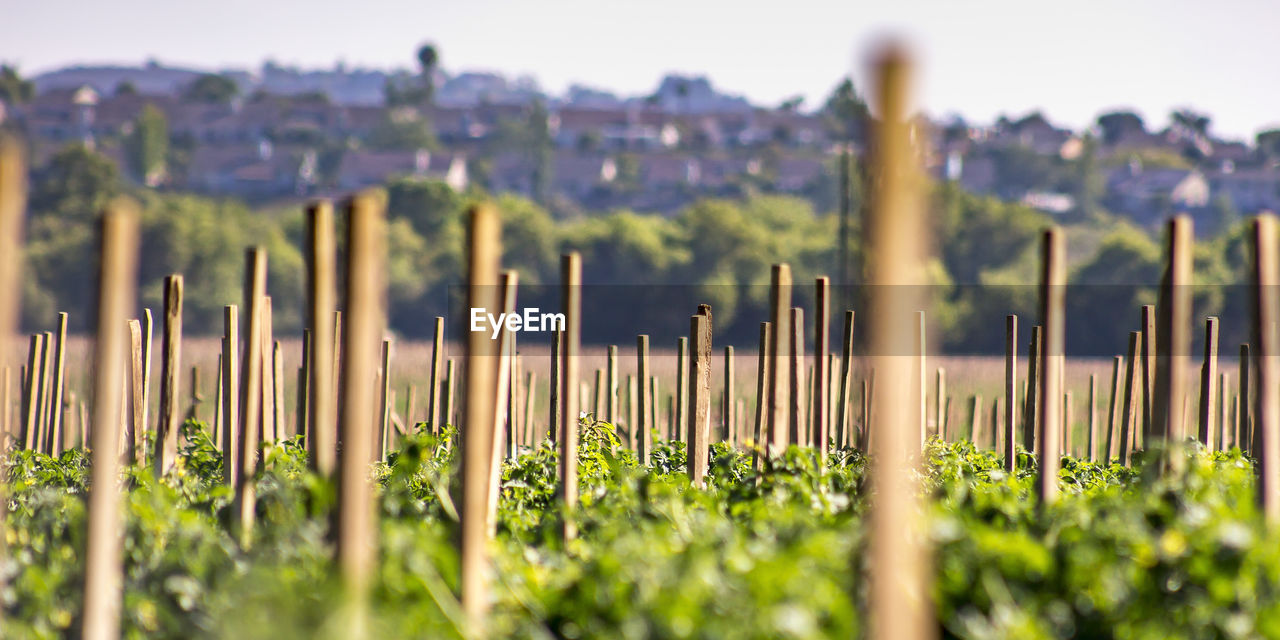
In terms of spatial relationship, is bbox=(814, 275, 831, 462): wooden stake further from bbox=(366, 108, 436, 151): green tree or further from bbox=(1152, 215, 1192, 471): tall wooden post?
bbox=(366, 108, 436, 151): green tree

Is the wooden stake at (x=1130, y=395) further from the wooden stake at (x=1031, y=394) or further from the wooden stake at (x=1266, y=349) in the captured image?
the wooden stake at (x=1266, y=349)

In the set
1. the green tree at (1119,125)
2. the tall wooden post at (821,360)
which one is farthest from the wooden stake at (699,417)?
the green tree at (1119,125)

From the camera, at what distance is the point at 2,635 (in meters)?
4.27

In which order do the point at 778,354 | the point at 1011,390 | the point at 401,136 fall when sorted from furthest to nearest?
the point at 401,136
the point at 1011,390
the point at 778,354

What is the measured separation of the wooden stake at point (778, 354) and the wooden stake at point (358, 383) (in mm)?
2988

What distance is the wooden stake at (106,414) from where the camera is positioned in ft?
14.0

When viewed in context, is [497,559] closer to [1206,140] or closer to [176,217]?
[176,217]

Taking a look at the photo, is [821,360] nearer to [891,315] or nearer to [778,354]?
[778,354]

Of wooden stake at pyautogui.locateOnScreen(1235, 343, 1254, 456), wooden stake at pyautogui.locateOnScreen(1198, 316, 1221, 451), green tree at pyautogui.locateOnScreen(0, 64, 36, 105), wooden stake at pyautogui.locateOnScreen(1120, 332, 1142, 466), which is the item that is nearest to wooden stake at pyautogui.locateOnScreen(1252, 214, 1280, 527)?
wooden stake at pyautogui.locateOnScreen(1198, 316, 1221, 451)

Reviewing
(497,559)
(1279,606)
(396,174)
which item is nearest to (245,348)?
(497,559)

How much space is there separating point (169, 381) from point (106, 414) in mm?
2325

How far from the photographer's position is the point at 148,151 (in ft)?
379

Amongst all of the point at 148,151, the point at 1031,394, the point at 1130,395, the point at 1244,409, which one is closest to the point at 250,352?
the point at 1031,394

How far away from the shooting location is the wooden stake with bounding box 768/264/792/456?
23.4 ft
